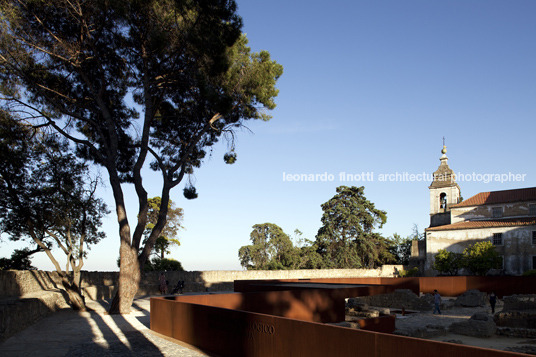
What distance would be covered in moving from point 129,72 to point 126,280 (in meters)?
9.89

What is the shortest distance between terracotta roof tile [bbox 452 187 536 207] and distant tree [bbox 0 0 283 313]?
3729 cm

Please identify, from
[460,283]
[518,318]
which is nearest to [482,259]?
[460,283]

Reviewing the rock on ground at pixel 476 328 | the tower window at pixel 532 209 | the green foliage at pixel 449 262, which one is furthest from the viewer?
the tower window at pixel 532 209

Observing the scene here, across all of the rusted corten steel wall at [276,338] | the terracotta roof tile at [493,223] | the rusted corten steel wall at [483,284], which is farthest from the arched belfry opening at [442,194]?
the rusted corten steel wall at [276,338]

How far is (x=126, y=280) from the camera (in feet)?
62.6

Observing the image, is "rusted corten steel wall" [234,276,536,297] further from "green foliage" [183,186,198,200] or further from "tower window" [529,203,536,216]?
"tower window" [529,203,536,216]

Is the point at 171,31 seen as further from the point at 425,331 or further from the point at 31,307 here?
the point at 425,331

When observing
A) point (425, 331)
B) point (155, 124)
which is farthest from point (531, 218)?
point (155, 124)

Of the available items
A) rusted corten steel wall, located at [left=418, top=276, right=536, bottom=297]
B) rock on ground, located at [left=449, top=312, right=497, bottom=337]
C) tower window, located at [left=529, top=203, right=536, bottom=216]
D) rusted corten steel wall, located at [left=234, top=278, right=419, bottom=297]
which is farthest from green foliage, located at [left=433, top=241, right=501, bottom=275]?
rock on ground, located at [left=449, top=312, right=497, bottom=337]

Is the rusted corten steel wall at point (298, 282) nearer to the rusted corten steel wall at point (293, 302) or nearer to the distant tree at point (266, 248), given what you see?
the rusted corten steel wall at point (293, 302)

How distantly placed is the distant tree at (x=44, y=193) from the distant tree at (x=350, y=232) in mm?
40892

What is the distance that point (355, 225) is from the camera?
Answer: 59094 mm

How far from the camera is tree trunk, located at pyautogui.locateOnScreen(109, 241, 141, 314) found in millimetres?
18764

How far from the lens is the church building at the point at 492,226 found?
42.2 metres
